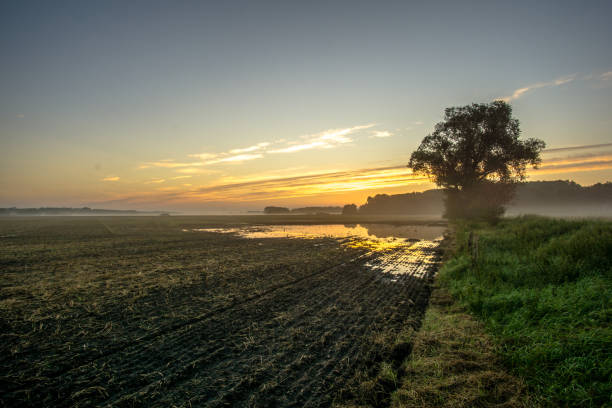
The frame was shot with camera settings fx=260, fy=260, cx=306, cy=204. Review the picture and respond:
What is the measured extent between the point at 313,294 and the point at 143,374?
4594 millimetres

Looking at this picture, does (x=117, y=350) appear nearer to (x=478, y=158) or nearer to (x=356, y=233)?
(x=356, y=233)

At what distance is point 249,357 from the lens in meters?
4.25

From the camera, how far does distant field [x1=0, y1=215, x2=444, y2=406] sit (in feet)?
11.4

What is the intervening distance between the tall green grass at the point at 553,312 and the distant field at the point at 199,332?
1.48 metres

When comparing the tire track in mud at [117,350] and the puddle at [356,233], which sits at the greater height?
the tire track in mud at [117,350]

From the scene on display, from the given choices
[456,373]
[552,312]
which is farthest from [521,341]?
[456,373]

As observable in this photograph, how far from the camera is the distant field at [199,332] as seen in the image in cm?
348

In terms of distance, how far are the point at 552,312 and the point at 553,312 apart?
14 millimetres

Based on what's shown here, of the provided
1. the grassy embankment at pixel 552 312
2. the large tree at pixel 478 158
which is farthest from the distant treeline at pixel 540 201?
the grassy embankment at pixel 552 312

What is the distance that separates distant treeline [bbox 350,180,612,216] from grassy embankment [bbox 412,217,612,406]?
61549 millimetres

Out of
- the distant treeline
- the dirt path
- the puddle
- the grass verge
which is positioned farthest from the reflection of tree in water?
the distant treeline

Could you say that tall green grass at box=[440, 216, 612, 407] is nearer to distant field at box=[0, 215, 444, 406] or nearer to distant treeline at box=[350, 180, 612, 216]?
distant field at box=[0, 215, 444, 406]

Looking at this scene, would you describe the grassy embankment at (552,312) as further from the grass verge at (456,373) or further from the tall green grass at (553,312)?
the grass verge at (456,373)

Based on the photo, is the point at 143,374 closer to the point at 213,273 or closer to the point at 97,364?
the point at 97,364
